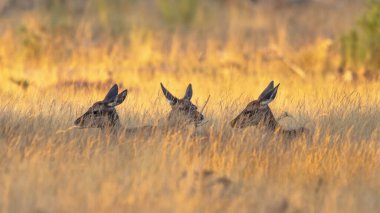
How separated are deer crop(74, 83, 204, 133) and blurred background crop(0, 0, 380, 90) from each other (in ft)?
11.4

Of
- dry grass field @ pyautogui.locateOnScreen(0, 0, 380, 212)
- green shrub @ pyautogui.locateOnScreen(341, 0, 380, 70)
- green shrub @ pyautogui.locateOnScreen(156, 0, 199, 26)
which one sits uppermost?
green shrub @ pyautogui.locateOnScreen(156, 0, 199, 26)

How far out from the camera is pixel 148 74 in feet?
44.2

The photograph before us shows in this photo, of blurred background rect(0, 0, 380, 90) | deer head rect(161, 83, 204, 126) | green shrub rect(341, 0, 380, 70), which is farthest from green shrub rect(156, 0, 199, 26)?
deer head rect(161, 83, 204, 126)

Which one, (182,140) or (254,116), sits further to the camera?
(254,116)

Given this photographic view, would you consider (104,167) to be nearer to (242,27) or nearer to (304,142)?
(304,142)

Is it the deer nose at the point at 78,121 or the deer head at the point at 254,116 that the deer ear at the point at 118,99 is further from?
the deer head at the point at 254,116

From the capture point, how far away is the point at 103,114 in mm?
7461

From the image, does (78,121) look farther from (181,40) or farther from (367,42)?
(181,40)

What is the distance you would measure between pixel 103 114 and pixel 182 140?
0.87 m

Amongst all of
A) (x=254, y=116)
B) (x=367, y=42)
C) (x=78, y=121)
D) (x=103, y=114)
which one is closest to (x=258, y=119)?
(x=254, y=116)

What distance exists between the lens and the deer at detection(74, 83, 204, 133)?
738 cm

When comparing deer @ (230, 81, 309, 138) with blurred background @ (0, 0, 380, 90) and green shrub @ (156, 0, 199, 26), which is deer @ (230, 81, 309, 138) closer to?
blurred background @ (0, 0, 380, 90)

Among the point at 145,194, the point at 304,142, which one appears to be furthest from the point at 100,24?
the point at 145,194

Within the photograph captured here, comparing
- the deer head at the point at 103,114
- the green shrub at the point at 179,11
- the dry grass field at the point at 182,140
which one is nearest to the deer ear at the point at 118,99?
the deer head at the point at 103,114
